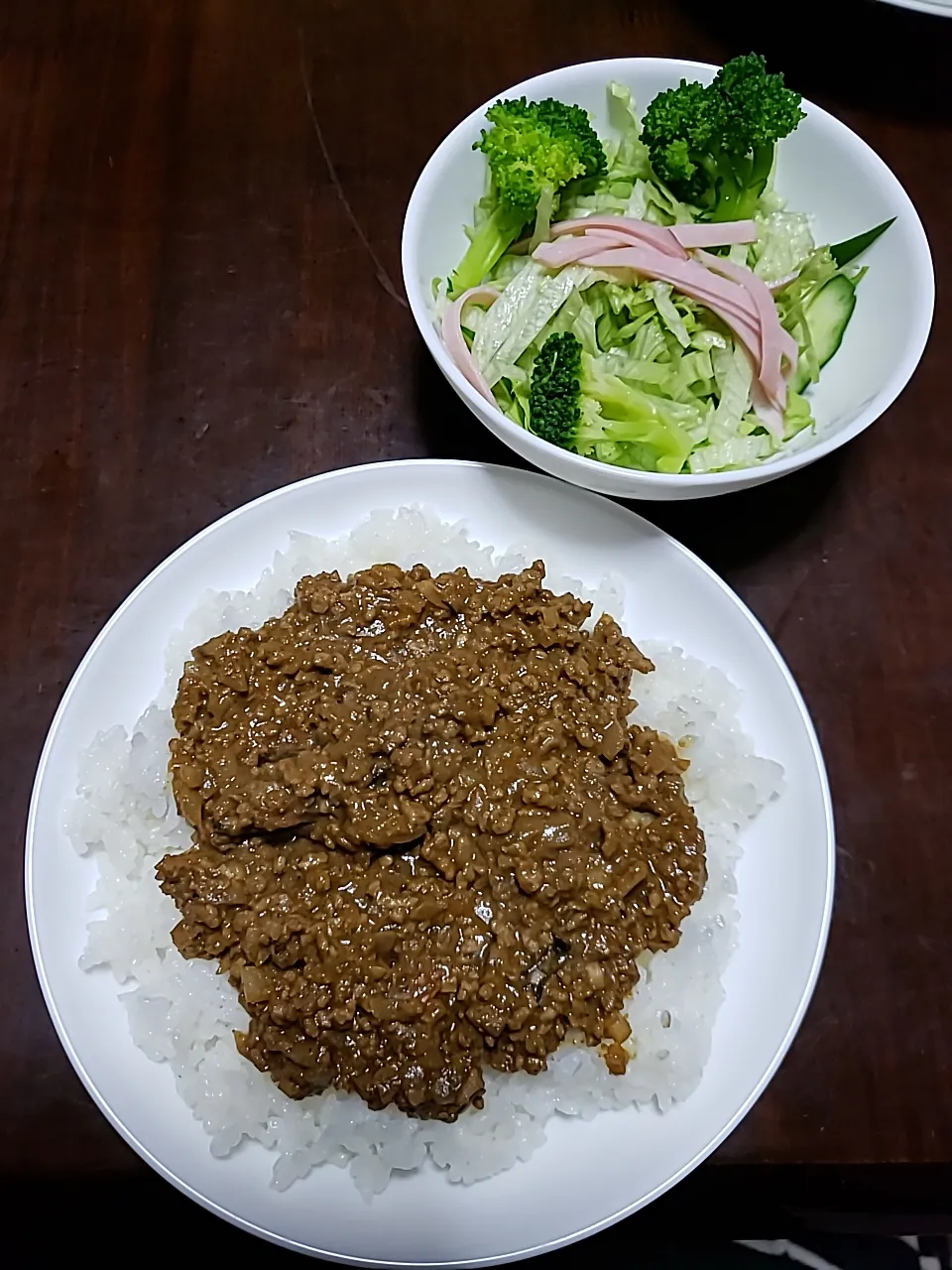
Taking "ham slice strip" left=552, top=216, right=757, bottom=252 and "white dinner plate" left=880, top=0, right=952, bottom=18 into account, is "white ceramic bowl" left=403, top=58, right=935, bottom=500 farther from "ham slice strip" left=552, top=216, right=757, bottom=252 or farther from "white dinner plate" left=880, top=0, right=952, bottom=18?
"white dinner plate" left=880, top=0, right=952, bottom=18

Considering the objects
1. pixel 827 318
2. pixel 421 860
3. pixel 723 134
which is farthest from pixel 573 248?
pixel 421 860

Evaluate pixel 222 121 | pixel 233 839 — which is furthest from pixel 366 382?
pixel 233 839

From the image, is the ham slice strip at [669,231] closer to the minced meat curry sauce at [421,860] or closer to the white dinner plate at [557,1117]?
the white dinner plate at [557,1117]

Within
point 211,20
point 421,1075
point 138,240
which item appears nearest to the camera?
point 421,1075

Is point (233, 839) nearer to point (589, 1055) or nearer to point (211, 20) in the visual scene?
point (589, 1055)

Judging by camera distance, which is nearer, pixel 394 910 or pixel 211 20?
pixel 394 910

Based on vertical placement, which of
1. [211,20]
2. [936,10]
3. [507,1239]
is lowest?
[507,1239]
